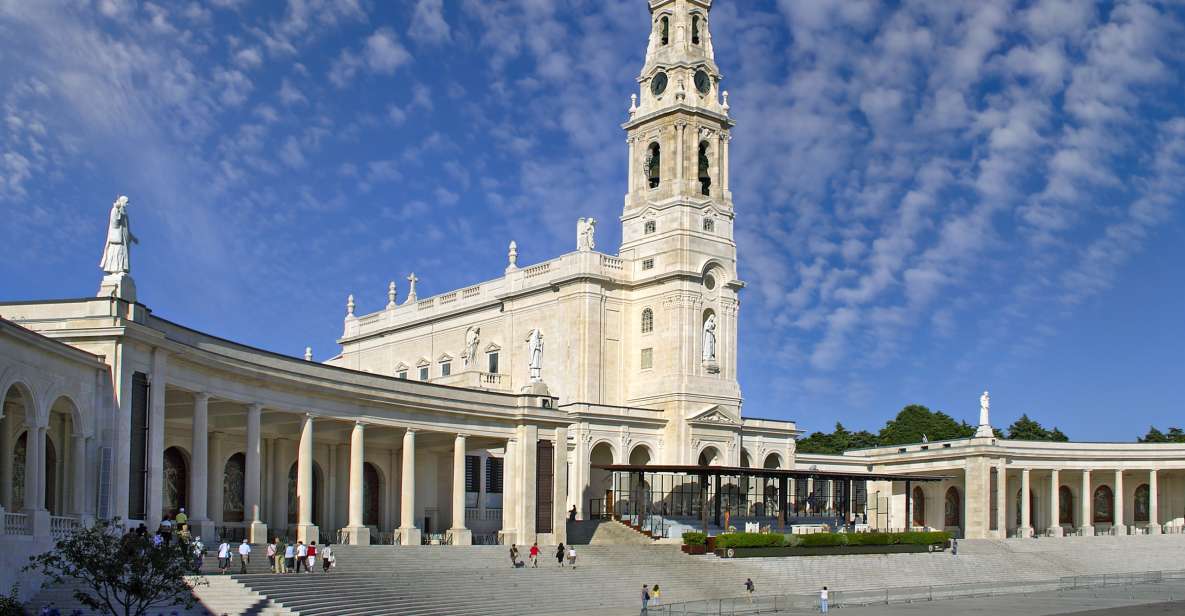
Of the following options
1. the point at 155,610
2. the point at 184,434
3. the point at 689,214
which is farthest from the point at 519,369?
the point at 155,610

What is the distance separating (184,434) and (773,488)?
36437mm

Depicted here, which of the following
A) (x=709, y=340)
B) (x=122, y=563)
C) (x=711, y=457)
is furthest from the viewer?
(x=709, y=340)

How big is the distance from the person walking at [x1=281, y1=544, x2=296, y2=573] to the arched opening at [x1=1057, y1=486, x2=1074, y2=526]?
71.9 meters

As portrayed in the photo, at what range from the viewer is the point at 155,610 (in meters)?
35.5

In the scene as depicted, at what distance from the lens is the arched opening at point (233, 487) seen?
56.7 metres

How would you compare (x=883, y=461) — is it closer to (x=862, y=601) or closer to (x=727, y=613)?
(x=862, y=601)

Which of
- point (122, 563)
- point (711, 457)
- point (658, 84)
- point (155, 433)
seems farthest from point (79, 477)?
point (658, 84)

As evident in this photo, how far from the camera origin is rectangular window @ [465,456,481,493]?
72562mm

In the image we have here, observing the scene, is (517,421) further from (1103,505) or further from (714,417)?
(1103,505)

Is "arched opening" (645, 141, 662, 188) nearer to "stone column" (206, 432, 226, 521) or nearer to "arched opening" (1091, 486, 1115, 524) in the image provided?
"stone column" (206, 432, 226, 521)

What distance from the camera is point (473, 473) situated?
72.8 m

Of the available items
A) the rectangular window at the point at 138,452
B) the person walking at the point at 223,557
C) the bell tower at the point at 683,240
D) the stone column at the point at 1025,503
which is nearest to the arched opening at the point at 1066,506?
the stone column at the point at 1025,503

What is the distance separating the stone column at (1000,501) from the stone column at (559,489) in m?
40.7

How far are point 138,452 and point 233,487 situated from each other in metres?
16.7
